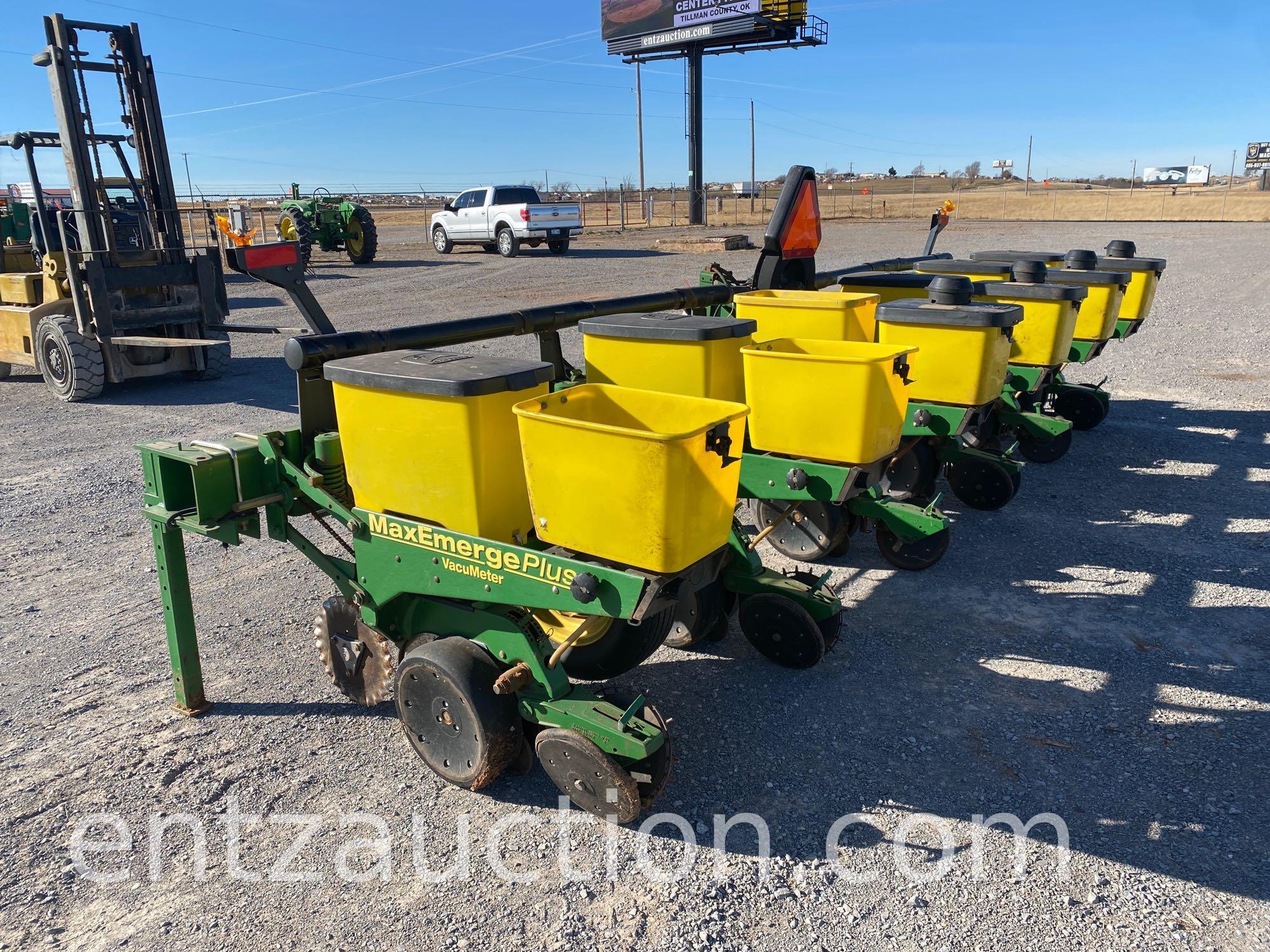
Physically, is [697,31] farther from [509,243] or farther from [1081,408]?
[1081,408]

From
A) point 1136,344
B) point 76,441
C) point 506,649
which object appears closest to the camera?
point 506,649

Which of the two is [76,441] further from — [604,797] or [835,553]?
[604,797]

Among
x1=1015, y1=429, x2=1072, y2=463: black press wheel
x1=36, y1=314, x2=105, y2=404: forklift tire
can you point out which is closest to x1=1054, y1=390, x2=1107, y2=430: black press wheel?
x1=1015, y1=429, x2=1072, y2=463: black press wheel

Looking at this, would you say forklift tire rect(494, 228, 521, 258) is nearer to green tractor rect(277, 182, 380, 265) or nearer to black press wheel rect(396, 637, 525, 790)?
green tractor rect(277, 182, 380, 265)

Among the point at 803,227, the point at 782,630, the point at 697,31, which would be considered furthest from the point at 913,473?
the point at 697,31

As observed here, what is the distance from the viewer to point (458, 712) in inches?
118

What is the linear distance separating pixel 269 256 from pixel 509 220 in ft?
74.8

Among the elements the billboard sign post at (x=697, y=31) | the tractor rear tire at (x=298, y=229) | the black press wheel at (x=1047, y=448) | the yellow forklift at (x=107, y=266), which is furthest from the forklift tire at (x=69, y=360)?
the billboard sign post at (x=697, y=31)

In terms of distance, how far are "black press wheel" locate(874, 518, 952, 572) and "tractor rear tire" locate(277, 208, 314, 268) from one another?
19.1 m

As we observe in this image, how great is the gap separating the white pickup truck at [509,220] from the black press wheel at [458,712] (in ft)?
76.9

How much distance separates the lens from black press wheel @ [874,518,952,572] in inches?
194

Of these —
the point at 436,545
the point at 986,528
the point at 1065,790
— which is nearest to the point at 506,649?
the point at 436,545

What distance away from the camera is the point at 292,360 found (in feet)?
10.6

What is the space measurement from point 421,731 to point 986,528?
3.81 metres
